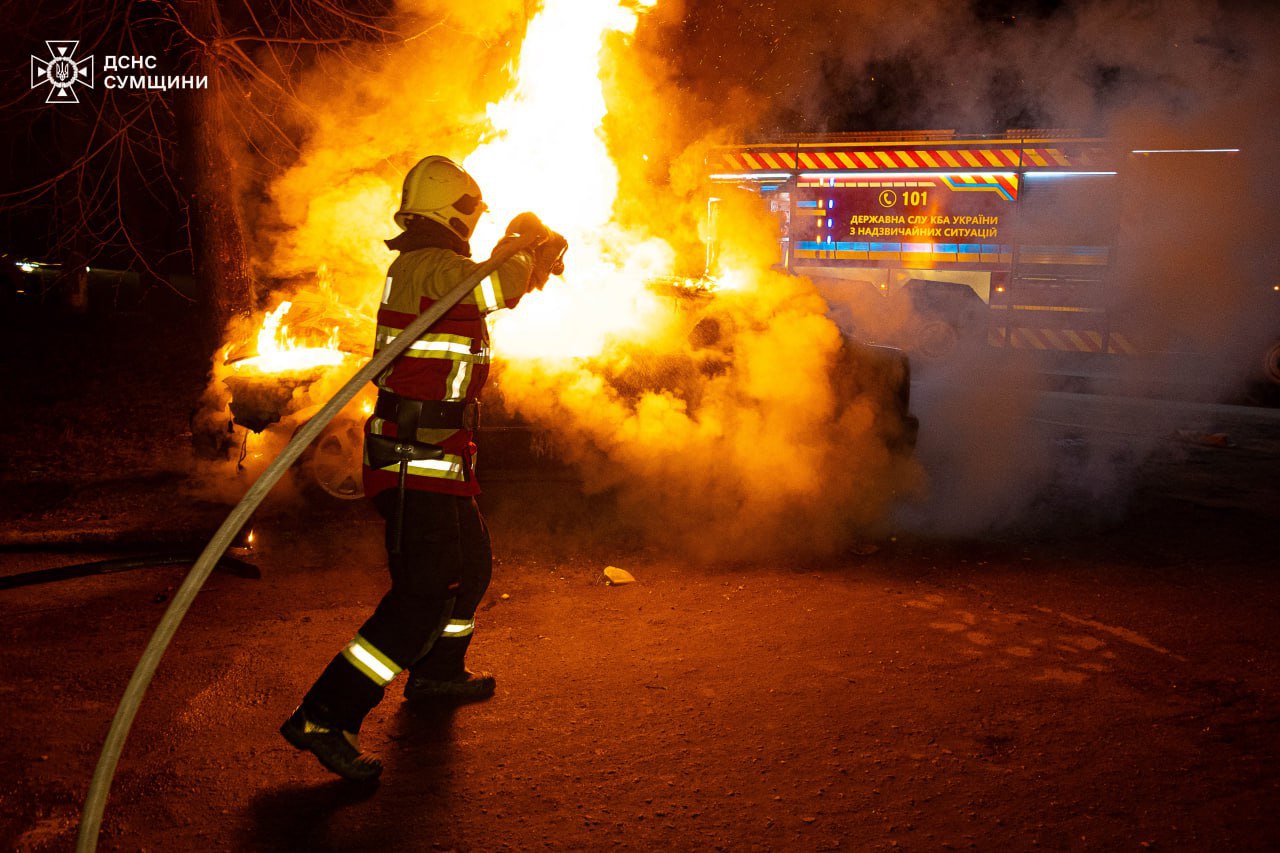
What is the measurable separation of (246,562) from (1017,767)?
396 centimetres

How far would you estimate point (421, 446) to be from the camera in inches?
128

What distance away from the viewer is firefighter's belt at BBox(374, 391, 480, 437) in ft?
10.7

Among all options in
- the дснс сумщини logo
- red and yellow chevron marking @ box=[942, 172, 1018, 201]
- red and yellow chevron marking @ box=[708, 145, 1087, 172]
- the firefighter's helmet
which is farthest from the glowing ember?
red and yellow chevron marking @ box=[942, 172, 1018, 201]

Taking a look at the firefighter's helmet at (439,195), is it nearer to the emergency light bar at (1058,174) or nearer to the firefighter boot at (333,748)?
the firefighter boot at (333,748)

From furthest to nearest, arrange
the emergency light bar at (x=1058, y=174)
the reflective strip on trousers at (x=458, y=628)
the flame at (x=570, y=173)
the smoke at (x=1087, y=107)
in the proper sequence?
1. the emergency light bar at (x=1058, y=174)
2. the smoke at (x=1087, y=107)
3. the flame at (x=570, y=173)
4. the reflective strip on trousers at (x=458, y=628)

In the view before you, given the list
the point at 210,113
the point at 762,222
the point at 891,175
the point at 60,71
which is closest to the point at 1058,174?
the point at 891,175

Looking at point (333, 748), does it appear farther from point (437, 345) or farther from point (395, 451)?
point (437, 345)

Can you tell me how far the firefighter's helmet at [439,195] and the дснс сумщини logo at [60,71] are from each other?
6.87 metres

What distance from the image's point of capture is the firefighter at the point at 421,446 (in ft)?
10.2

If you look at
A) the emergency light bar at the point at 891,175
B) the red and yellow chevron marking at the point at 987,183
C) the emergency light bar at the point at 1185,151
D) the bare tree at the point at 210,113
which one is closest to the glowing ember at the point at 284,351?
the bare tree at the point at 210,113

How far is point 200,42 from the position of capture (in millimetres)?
7484

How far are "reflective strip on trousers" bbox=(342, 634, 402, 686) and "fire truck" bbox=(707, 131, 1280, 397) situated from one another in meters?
10.5

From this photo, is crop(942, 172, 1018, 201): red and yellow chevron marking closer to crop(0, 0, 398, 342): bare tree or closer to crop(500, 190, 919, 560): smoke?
crop(500, 190, 919, 560): smoke

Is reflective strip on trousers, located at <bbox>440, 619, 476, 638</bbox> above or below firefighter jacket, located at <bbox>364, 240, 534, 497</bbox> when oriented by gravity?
below
